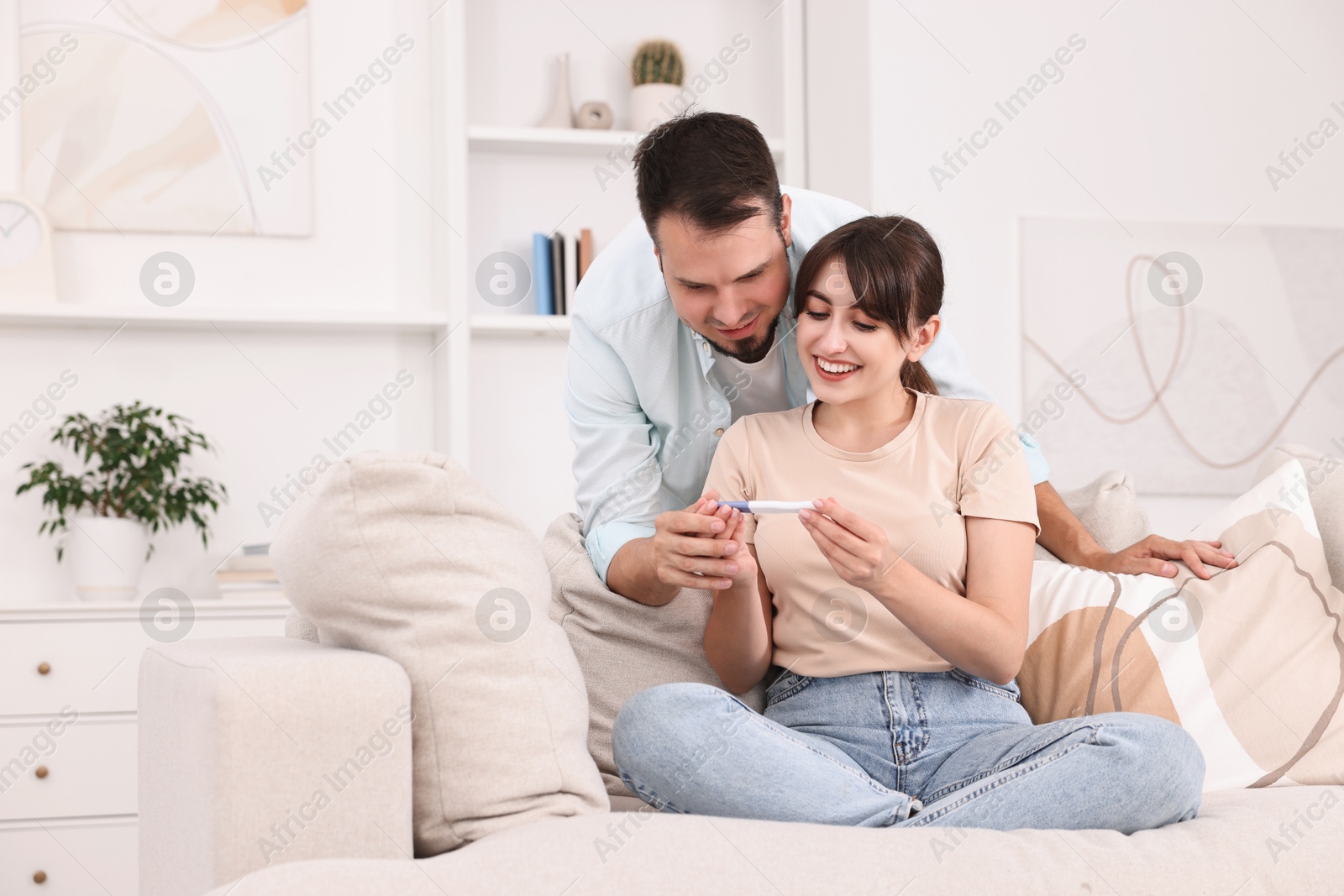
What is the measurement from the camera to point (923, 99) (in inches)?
125

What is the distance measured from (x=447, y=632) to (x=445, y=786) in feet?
0.51

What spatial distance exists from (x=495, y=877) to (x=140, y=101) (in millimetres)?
2826

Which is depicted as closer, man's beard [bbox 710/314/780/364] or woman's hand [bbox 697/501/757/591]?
woman's hand [bbox 697/501/757/591]

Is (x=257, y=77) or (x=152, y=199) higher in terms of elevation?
(x=257, y=77)

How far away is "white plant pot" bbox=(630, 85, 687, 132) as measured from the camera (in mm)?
3348

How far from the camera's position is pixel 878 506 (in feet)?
4.83

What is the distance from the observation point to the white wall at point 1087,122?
3184mm

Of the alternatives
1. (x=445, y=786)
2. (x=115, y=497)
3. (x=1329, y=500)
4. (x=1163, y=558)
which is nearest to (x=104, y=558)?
(x=115, y=497)

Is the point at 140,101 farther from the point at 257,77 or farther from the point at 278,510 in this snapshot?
the point at 278,510

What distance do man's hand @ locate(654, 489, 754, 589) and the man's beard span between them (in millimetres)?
280

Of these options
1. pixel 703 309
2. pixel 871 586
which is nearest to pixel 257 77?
pixel 703 309

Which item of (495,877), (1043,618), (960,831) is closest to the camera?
(495,877)

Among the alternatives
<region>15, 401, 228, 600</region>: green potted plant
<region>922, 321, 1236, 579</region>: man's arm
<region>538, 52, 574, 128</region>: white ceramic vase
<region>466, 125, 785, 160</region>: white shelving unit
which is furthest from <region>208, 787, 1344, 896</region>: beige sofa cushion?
<region>538, 52, 574, 128</region>: white ceramic vase

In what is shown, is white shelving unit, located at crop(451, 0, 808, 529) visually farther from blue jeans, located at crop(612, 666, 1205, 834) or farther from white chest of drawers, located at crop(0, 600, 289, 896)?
blue jeans, located at crop(612, 666, 1205, 834)
